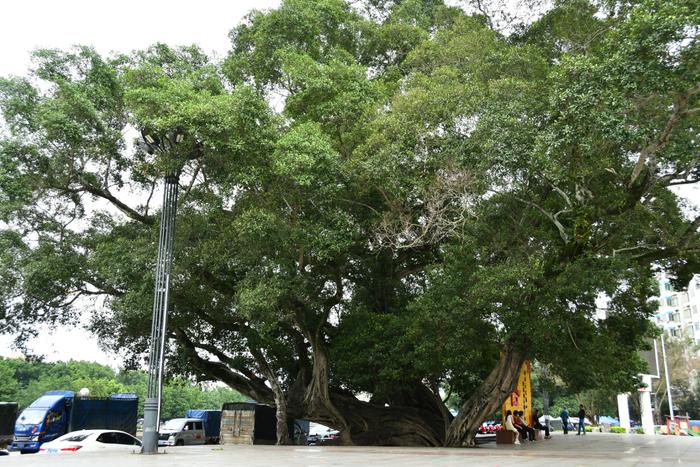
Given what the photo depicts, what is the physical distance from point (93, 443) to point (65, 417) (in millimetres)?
7892

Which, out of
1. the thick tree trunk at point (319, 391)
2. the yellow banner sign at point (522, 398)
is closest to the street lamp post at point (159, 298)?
the thick tree trunk at point (319, 391)

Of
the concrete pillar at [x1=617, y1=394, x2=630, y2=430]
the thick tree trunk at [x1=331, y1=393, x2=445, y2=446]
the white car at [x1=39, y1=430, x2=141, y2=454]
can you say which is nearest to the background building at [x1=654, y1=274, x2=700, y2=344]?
the concrete pillar at [x1=617, y1=394, x2=630, y2=430]

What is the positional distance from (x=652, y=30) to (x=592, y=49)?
453 centimetres

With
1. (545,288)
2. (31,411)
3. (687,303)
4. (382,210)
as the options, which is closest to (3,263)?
(31,411)

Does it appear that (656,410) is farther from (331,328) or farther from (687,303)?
(331,328)

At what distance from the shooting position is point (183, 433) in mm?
23688

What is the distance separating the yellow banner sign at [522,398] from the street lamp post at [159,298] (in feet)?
35.5

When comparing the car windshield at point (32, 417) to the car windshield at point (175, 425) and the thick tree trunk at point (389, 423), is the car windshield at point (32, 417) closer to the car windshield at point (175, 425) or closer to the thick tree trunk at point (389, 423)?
the car windshield at point (175, 425)

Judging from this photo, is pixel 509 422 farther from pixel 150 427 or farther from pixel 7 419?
pixel 7 419

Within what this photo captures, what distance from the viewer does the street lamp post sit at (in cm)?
1227

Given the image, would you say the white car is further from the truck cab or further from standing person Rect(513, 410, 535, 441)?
standing person Rect(513, 410, 535, 441)

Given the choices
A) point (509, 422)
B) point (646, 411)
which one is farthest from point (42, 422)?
point (646, 411)

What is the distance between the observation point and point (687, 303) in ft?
208

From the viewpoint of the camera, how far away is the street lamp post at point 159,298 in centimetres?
1227
